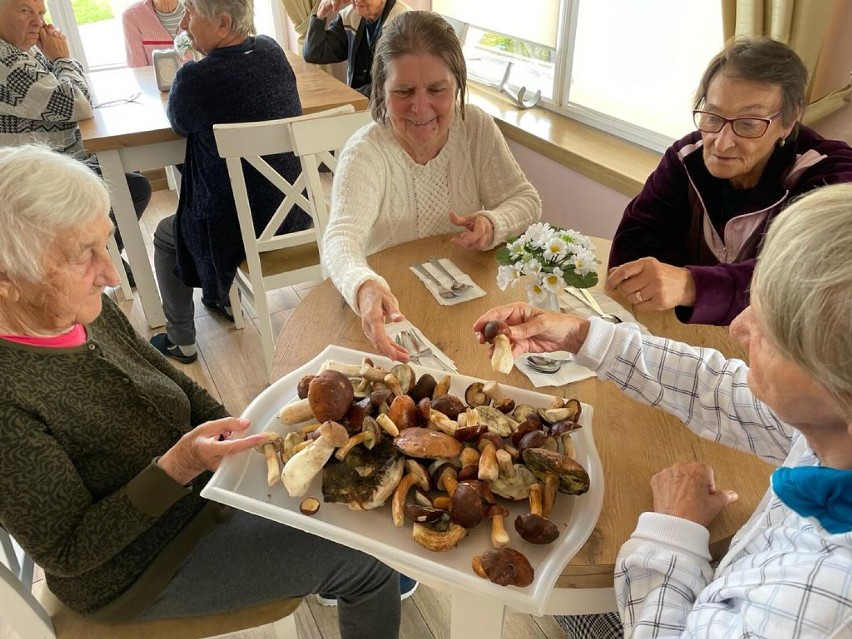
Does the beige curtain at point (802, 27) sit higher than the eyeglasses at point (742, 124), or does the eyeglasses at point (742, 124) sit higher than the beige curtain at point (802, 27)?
the beige curtain at point (802, 27)

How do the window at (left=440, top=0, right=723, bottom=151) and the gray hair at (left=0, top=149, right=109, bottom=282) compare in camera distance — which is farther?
the window at (left=440, top=0, right=723, bottom=151)

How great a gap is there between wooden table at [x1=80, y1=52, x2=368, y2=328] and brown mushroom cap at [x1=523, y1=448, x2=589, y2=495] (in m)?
2.06

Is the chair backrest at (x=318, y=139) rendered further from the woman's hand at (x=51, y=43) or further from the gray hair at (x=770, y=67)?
the woman's hand at (x=51, y=43)

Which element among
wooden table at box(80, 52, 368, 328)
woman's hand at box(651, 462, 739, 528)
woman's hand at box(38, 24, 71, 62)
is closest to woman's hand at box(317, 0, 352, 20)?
wooden table at box(80, 52, 368, 328)

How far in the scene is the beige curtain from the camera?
1779 mm

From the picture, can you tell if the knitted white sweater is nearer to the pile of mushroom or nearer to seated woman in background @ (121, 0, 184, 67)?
the pile of mushroom

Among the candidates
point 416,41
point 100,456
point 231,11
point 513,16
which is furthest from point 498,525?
point 513,16

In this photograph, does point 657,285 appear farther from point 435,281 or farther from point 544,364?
point 435,281

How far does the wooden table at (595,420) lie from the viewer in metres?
0.85

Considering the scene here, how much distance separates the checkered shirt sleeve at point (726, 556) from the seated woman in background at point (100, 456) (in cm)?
56

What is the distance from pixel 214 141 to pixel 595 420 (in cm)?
170

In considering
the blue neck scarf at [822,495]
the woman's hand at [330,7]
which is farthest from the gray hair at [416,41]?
the woman's hand at [330,7]

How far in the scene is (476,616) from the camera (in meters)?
0.85

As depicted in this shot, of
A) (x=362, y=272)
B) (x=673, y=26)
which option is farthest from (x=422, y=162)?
(x=673, y=26)
